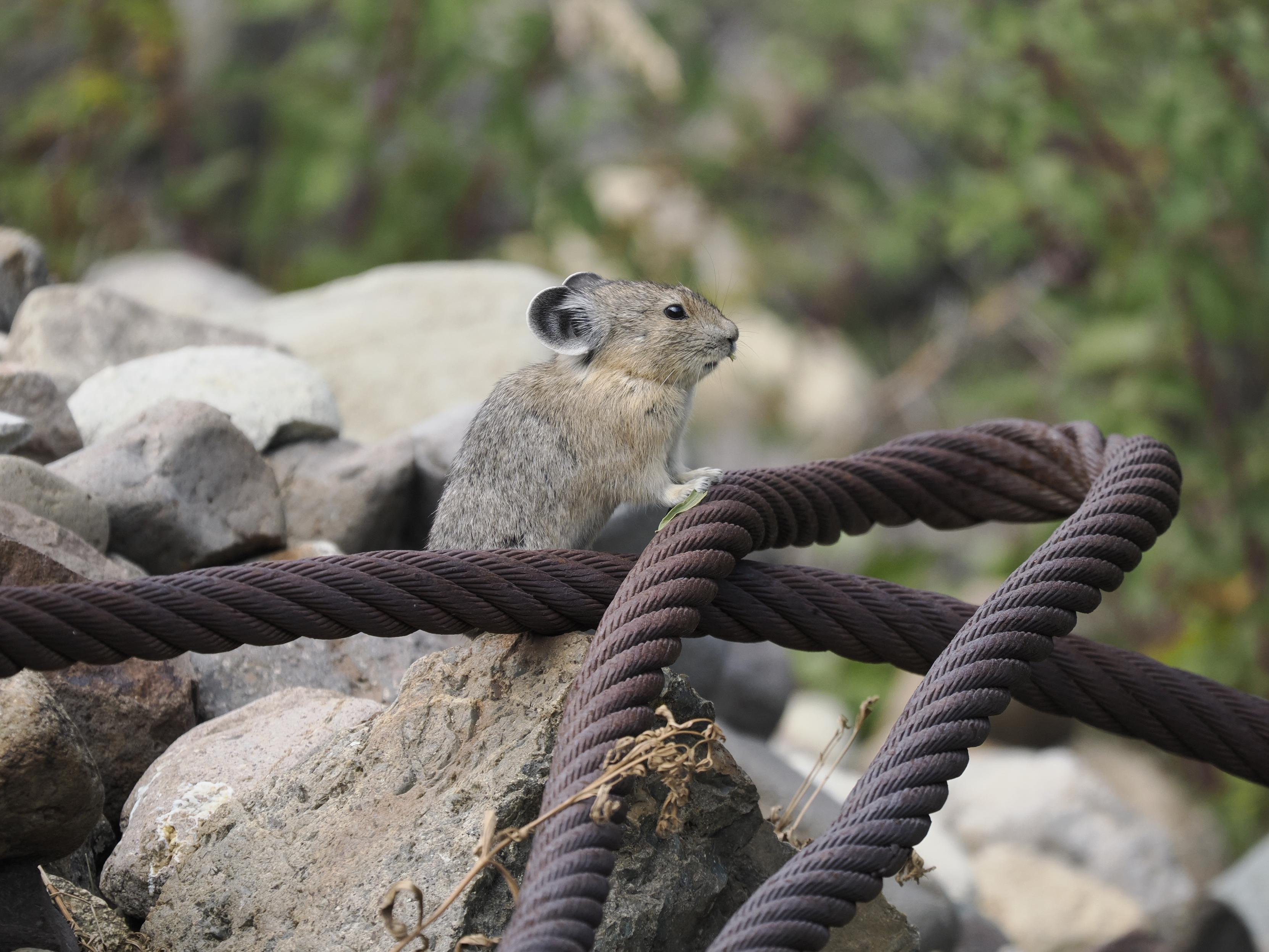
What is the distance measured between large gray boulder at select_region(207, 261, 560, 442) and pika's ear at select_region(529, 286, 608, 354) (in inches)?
70.0

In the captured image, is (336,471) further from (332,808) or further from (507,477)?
(332,808)

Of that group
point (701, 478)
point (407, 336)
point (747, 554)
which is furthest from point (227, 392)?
point (747, 554)

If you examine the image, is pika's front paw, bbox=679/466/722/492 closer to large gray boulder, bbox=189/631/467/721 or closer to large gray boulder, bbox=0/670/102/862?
large gray boulder, bbox=189/631/467/721

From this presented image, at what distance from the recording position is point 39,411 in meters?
4.30

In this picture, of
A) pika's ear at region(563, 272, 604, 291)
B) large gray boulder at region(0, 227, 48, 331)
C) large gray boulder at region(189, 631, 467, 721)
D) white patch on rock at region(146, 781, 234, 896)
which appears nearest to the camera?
white patch on rock at region(146, 781, 234, 896)

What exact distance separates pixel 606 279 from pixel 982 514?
152 cm

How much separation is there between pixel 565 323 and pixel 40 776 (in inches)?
82.7

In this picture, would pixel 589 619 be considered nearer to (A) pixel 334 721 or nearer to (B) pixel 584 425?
(A) pixel 334 721

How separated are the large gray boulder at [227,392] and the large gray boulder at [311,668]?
974 millimetres

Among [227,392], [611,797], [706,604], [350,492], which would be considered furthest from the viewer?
[227,392]

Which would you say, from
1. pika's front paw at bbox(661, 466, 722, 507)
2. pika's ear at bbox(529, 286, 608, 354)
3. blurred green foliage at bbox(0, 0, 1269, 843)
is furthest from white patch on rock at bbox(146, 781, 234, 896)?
blurred green foliage at bbox(0, 0, 1269, 843)

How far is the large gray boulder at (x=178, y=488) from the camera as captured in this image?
4023mm

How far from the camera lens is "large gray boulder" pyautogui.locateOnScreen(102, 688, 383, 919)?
3008 millimetres

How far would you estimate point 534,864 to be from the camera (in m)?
2.27
